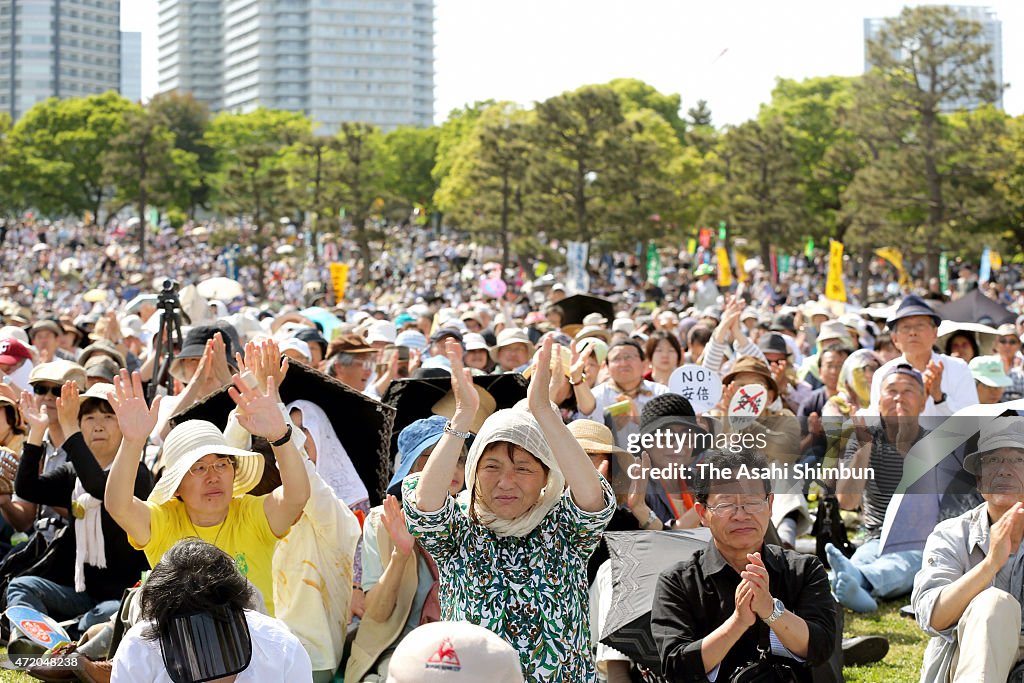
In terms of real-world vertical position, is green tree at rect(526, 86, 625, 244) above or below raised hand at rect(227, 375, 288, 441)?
above

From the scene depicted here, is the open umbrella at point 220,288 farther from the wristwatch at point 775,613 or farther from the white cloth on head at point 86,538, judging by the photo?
the wristwatch at point 775,613

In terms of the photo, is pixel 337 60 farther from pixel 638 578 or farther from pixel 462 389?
pixel 462 389

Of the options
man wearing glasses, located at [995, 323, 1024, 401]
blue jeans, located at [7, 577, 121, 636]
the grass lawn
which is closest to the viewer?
the grass lawn

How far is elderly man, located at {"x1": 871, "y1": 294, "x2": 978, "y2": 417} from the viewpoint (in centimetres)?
717

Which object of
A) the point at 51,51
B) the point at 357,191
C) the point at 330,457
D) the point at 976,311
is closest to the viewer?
the point at 330,457

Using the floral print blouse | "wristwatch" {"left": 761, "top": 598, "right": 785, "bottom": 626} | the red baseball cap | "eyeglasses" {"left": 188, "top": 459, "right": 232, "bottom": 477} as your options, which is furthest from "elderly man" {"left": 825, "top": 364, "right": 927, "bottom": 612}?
the red baseball cap

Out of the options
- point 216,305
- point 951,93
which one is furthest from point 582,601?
point 951,93

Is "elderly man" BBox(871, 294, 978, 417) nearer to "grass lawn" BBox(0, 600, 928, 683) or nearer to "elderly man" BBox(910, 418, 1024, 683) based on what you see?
"grass lawn" BBox(0, 600, 928, 683)

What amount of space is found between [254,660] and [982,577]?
232 cm

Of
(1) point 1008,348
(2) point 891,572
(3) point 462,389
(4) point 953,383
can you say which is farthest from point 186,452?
(1) point 1008,348

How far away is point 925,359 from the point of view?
7488 mm

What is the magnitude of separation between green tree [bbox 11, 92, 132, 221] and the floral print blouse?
77540 mm

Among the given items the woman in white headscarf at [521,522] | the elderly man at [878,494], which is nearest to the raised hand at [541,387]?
the woman in white headscarf at [521,522]

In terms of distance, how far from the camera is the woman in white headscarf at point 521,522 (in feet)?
11.9
